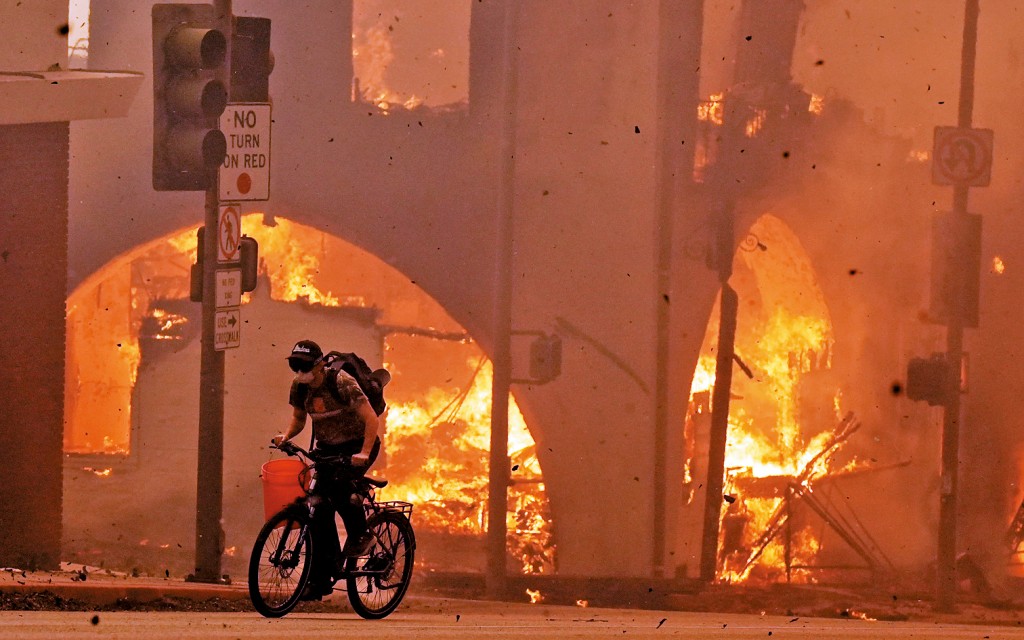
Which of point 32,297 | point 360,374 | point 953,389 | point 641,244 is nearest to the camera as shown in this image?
point 360,374

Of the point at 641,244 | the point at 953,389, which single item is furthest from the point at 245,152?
the point at 953,389

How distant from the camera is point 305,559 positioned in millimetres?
7922

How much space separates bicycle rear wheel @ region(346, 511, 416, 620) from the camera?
833 cm

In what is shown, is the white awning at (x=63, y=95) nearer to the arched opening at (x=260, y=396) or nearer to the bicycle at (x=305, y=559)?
the bicycle at (x=305, y=559)

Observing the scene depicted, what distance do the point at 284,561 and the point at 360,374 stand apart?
1.07m

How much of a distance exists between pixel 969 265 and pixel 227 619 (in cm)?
1086

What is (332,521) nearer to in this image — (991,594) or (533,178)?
(533,178)

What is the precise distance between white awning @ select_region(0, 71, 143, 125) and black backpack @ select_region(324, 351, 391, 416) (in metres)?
4.61

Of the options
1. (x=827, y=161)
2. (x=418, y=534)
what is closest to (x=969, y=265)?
(x=827, y=161)

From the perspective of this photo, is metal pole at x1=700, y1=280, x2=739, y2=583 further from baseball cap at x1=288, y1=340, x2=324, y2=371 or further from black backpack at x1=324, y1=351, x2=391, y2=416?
baseball cap at x1=288, y1=340, x2=324, y2=371

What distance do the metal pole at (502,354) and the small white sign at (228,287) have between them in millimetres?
4815

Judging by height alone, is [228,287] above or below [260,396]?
above

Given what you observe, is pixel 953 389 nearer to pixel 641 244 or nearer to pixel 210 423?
pixel 641 244

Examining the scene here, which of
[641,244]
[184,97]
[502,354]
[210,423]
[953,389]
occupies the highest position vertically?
[184,97]
